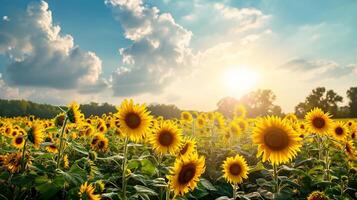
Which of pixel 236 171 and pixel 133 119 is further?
pixel 236 171

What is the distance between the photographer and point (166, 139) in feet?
19.8

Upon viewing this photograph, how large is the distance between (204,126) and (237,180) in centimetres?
838

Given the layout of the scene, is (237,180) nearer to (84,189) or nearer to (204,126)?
(84,189)

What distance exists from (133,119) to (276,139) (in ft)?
7.05

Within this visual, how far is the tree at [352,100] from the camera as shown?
7456 centimetres

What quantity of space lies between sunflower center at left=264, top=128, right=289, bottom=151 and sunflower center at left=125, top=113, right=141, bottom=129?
191 centimetres

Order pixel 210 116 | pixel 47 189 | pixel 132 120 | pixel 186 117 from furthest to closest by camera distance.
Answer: pixel 210 116 → pixel 186 117 → pixel 132 120 → pixel 47 189

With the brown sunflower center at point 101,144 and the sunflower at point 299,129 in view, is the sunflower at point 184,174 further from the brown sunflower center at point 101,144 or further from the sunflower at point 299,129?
the sunflower at point 299,129

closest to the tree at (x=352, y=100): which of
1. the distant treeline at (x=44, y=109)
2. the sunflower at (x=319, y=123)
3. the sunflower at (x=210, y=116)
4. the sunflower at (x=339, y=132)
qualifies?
the distant treeline at (x=44, y=109)

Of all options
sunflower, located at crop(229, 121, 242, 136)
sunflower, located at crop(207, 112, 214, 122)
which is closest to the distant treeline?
sunflower, located at crop(207, 112, 214, 122)

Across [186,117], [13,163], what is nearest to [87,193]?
[13,163]

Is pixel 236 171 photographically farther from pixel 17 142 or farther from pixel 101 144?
pixel 17 142

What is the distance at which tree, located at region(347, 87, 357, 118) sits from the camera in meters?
74.6

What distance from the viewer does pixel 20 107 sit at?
32.2 metres
